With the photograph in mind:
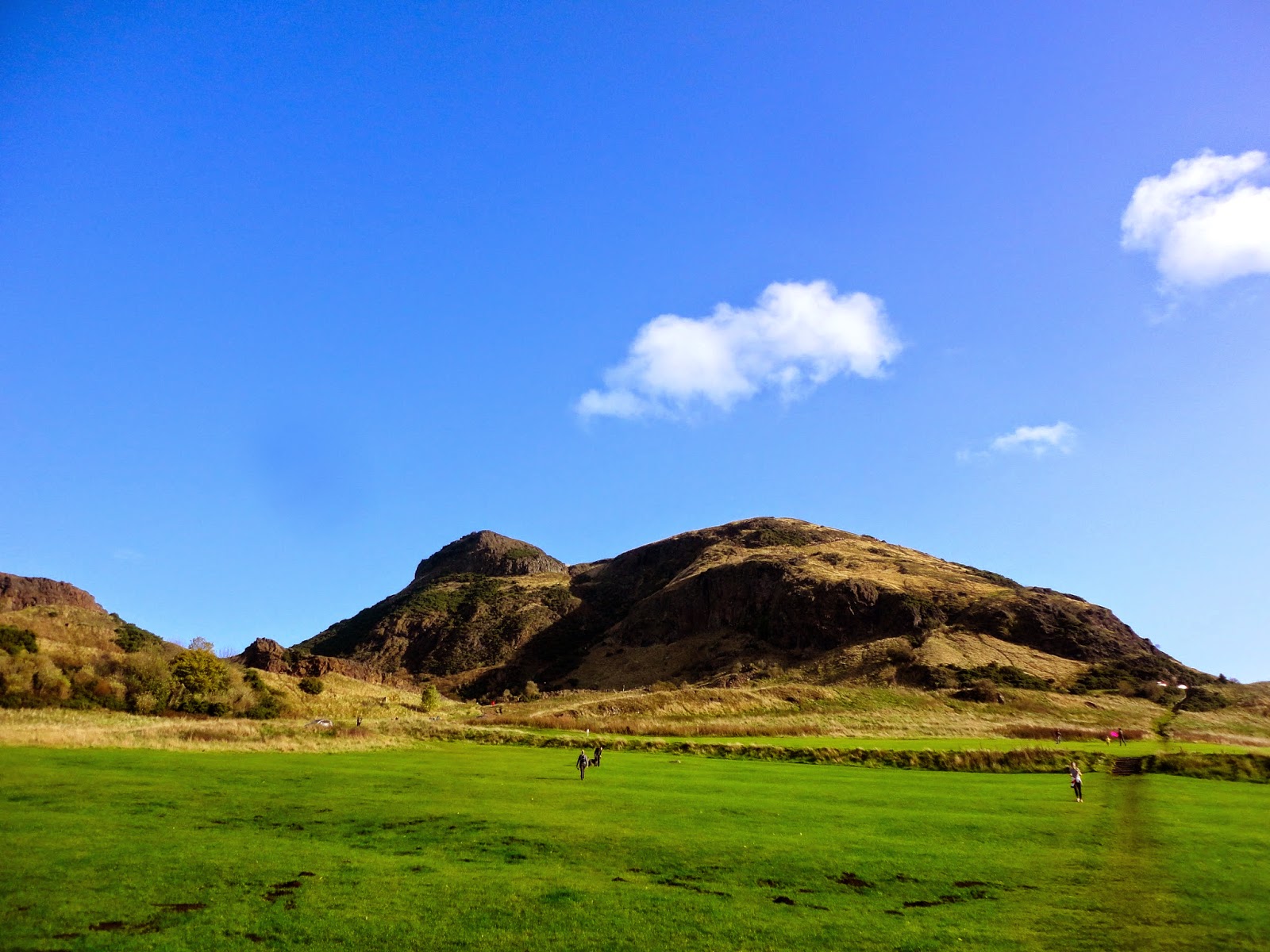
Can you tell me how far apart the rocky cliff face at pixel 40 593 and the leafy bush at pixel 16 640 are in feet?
239

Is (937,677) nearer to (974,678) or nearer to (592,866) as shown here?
(974,678)

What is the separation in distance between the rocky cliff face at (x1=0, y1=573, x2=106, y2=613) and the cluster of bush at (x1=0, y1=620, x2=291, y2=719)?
67.9m

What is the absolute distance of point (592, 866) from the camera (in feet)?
57.4

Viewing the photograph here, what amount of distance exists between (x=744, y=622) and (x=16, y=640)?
107852 mm

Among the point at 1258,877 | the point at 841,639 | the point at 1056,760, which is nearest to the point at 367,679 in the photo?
the point at 841,639

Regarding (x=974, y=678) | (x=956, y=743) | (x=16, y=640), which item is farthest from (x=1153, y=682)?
(x=16, y=640)

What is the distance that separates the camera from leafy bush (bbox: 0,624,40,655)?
64188 millimetres

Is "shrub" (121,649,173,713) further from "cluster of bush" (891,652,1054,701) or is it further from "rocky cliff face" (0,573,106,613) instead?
"cluster of bush" (891,652,1054,701)

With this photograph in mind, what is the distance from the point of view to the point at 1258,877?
17.1 metres

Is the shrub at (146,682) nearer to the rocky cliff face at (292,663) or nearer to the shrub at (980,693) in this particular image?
the rocky cliff face at (292,663)

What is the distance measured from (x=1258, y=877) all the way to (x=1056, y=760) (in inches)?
1256

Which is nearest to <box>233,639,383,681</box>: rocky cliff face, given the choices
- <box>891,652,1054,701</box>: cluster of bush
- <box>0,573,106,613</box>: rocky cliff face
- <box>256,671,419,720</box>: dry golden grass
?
<box>256,671,419,720</box>: dry golden grass

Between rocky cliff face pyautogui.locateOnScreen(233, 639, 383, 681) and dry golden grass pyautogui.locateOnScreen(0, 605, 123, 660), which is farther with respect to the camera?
rocky cliff face pyautogui.locateOnScreen(233, 639, 383, 681)

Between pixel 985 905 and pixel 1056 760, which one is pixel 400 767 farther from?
pixel 1056 760
